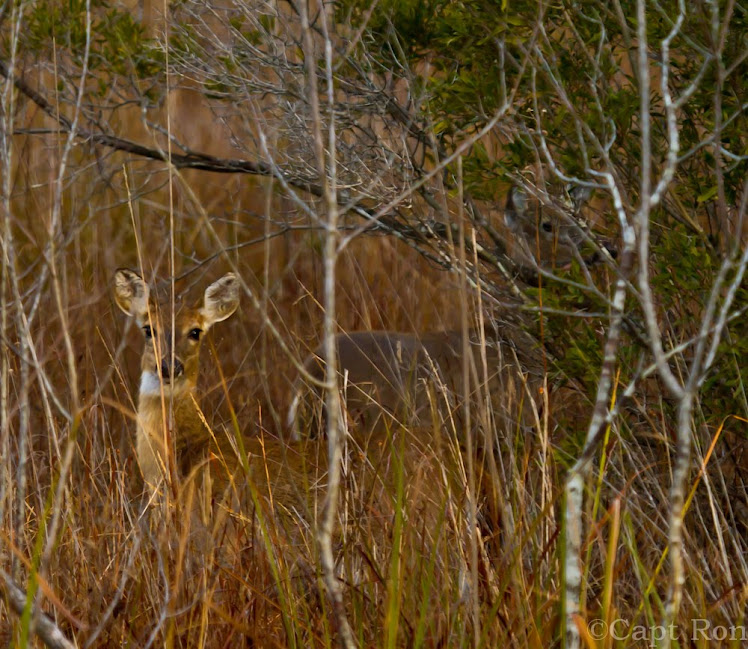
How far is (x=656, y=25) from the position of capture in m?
2.86

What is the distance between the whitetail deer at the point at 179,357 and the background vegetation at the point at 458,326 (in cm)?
15

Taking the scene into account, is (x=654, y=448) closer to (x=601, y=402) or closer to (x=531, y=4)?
(x=531, y=4)

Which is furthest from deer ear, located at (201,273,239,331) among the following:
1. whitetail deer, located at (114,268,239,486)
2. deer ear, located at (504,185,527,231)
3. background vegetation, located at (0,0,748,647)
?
deer ear, located at (504,185,527,231)

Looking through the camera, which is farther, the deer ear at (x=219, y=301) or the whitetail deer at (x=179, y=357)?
the deer ear at (x=219, y=301)

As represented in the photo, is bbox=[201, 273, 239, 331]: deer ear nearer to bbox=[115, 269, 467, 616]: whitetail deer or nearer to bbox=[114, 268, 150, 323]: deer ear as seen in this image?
A: bbox=[115, 269, 467, 616]: whitetail deer

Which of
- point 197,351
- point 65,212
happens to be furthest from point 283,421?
point 65,212

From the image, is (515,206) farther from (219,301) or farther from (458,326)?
(219,301)

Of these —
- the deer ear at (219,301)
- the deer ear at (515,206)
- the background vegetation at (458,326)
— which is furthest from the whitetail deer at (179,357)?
the deer ear at (515,206)

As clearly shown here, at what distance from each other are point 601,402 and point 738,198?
168cm

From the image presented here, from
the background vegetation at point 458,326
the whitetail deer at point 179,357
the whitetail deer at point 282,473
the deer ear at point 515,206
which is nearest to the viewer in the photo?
the background vegetation at point 458,326

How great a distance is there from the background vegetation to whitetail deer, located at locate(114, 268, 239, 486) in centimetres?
15

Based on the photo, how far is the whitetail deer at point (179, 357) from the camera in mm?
4160

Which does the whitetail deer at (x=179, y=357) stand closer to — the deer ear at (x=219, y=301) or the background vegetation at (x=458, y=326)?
the deer ear at (x=219, y=301)

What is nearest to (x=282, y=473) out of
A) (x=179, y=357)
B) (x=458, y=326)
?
(x=179, y=357)
